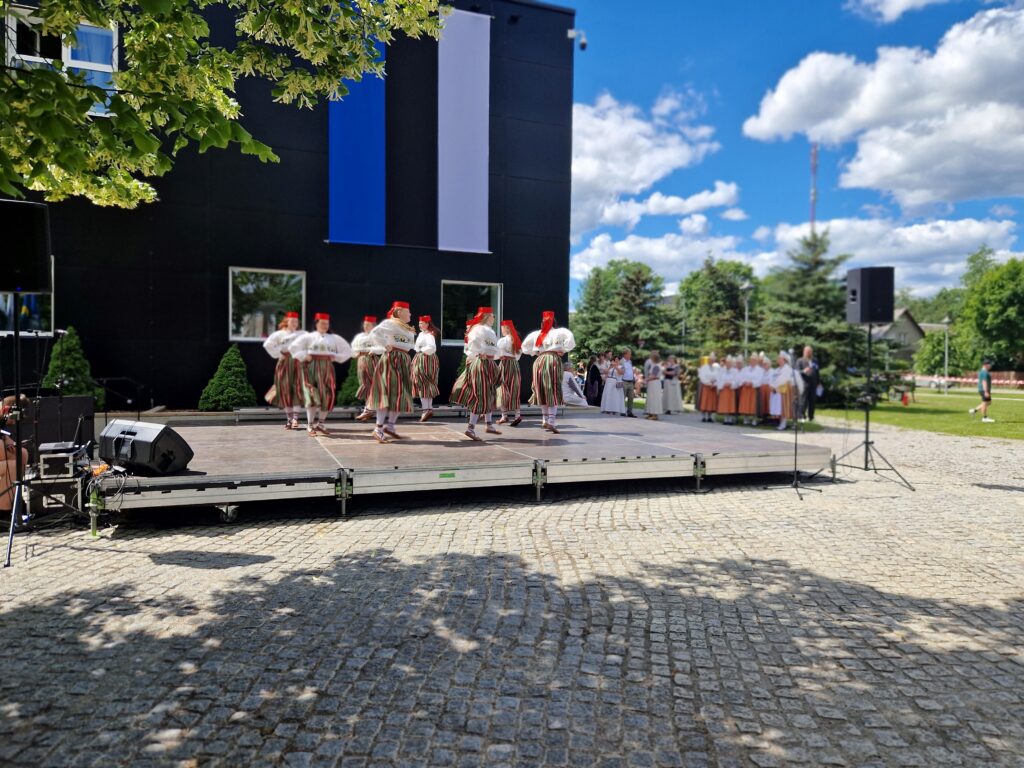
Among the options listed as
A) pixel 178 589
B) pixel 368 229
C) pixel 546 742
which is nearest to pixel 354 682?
pixel 546 742

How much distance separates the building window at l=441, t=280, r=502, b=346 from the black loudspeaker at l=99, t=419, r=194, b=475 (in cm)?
956

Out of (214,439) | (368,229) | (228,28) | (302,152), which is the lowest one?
(214,439)

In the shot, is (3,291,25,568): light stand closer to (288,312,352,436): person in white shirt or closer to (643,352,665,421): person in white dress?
(288,312,352,436): person in white shirt

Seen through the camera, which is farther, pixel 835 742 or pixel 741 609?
pixel 741 609

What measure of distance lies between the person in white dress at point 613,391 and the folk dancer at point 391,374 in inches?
338

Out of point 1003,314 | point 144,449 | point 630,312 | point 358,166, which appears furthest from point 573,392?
point 1003,314

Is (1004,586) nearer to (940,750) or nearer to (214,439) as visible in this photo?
(940,750)

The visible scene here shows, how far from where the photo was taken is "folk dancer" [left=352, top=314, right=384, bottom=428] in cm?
1046

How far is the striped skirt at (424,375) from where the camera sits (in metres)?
12.4

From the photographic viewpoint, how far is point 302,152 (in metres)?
14.6

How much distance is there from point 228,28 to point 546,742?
1523 cm

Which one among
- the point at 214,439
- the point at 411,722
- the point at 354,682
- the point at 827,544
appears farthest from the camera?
the point at 214,439

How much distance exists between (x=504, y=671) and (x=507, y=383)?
7.24 meters

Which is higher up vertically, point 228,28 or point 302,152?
point 228,28
